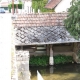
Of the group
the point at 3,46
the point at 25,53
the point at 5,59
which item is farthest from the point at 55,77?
the point at 25,53

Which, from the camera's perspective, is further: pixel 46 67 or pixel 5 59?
pixel 46 67

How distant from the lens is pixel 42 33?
18.2m

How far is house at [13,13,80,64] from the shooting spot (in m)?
17.7

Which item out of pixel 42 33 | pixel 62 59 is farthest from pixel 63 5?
pixel 42 33

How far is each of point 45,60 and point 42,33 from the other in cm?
250

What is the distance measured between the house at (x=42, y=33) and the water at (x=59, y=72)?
3.73 ft

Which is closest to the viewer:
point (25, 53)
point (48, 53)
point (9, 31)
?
point (25, 53)

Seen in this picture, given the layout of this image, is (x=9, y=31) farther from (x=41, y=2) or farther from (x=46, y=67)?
(x=41, y=2)

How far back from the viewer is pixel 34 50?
20172 millimetres

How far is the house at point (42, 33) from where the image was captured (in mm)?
17656

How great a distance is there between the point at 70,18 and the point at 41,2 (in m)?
20.3

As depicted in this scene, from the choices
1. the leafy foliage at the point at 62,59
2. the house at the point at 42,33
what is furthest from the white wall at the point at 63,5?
the leafy foliage at the point at 62,59

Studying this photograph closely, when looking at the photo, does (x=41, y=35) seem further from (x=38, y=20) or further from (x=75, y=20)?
(x=75, y=20)

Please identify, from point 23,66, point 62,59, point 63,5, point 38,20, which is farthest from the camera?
point 63,5
